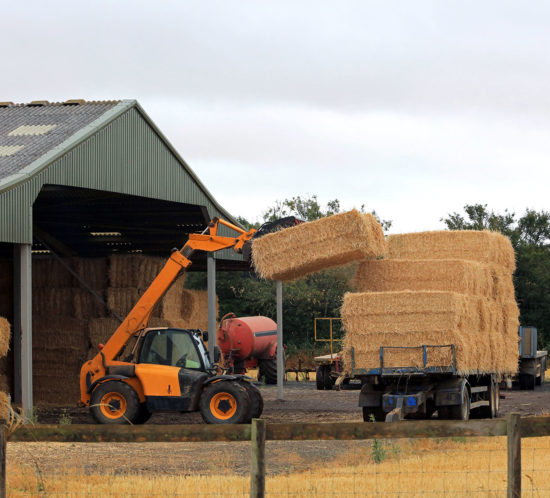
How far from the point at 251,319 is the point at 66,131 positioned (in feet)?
50.0

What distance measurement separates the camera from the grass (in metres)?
9.56

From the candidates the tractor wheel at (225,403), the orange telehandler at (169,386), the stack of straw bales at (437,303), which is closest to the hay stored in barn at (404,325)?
the stack of straw bales at (437,303)

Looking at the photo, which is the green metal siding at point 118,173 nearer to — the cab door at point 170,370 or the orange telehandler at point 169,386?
the orange telehandler at point 169,386

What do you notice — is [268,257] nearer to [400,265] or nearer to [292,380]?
[400,265]

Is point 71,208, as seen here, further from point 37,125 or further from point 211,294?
point 211,294

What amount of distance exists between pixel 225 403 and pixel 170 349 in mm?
1387

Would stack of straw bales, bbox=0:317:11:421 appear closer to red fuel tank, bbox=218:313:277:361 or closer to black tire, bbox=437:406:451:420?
black tire, bbox=437:406:451:420

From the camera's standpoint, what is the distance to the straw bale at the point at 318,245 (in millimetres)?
17688

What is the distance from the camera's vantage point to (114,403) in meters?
18.0

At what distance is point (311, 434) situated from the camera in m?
8.01

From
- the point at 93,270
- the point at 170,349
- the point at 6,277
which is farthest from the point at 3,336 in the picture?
the point at 6,277

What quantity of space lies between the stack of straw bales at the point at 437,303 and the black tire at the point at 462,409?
1.76 feet

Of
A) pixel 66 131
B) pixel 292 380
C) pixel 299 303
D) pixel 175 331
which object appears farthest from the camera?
pixel 299 303

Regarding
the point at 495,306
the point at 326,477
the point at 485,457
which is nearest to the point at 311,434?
the point at 326,477
